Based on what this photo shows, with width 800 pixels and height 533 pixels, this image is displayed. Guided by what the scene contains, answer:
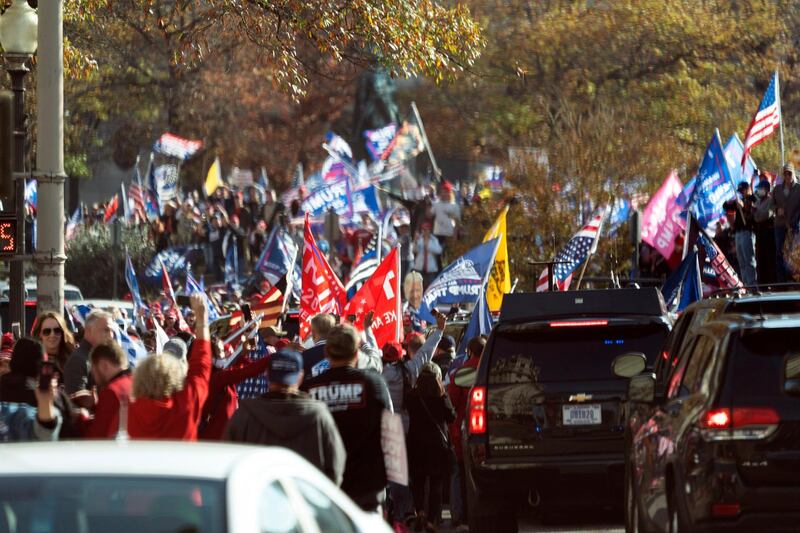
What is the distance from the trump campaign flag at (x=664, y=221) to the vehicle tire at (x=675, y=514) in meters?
18.4

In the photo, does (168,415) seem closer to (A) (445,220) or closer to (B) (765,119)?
(B) (765,119)

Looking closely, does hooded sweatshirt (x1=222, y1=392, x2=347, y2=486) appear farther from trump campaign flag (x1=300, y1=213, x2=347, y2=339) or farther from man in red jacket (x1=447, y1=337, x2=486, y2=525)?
trump campaign flag (x1=300, y1=213, x2=347, y2=339)

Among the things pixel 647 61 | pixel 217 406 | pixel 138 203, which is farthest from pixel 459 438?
pixel 647 61

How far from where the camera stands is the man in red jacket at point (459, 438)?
15.1 metres

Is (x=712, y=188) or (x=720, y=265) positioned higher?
(x=712, y=188)

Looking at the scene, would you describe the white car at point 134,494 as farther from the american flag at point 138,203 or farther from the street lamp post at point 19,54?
the american flag at point 138,203

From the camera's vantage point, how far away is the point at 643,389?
32.8 feet

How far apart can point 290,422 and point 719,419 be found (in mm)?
2023

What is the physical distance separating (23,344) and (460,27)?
11.2m

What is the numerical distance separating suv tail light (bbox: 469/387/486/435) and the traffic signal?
3868 mm

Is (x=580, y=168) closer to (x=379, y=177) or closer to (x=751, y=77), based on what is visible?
(x=379, y=177)

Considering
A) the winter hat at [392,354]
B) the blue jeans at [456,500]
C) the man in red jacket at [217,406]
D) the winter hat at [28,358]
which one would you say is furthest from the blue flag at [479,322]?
the winter hat at [28,358]

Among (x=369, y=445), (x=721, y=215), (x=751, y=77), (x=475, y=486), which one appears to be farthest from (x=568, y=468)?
(x=751, y=77)

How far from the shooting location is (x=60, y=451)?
223 inches
